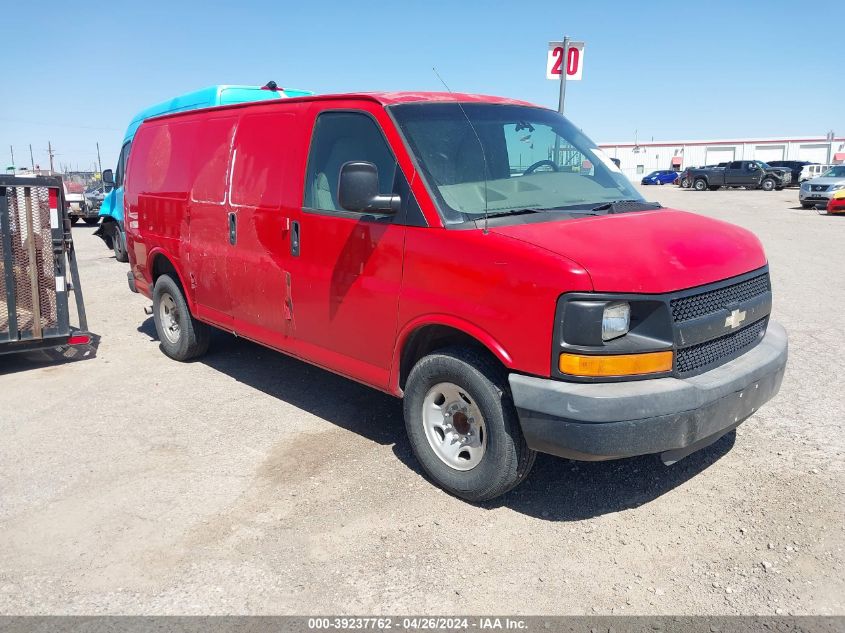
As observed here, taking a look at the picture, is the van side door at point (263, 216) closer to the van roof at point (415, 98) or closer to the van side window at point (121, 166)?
the van roof at point (415, 98)

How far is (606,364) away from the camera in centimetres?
321

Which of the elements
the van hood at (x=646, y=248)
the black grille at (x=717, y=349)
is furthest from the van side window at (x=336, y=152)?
the black grille at (x=717, y=349)

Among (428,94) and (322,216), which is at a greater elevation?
(428,94)

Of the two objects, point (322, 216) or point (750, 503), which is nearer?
point (750, 503)

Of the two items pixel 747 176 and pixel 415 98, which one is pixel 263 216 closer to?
pixel 415 98

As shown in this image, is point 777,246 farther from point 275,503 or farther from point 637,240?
point 275,503

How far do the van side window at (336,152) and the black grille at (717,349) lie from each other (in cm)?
188

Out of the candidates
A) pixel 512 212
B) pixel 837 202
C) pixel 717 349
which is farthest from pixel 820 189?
pixel 512 212

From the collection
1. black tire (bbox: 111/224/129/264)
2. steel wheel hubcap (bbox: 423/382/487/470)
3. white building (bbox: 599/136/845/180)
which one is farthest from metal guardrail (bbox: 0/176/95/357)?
white building (bbox: 599/136/845/180)

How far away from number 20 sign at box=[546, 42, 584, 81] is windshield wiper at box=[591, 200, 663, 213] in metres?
4.51

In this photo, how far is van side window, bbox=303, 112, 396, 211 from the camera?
13.5 feet

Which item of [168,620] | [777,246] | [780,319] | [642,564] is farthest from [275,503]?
[777,246]

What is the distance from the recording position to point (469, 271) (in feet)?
11.6

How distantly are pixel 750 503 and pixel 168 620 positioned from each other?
9.80ft
